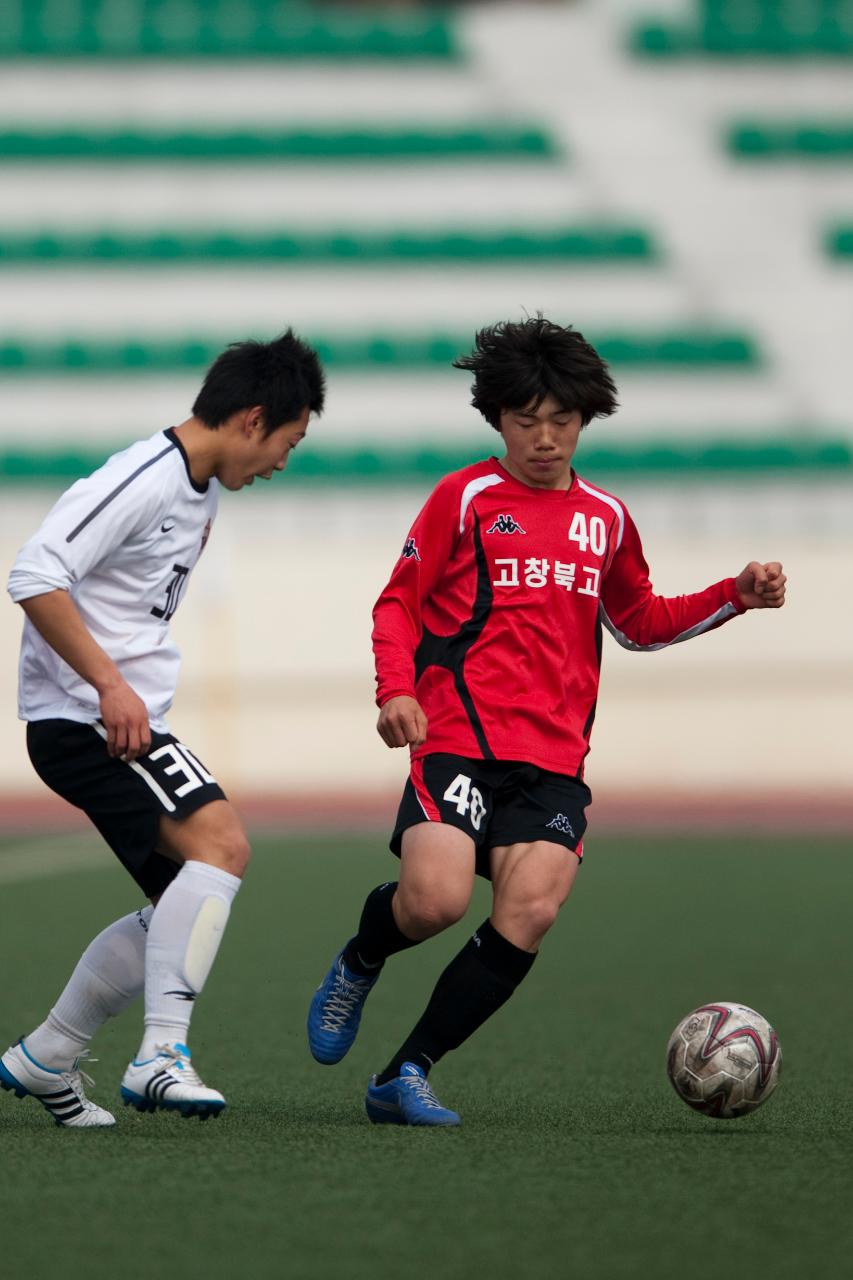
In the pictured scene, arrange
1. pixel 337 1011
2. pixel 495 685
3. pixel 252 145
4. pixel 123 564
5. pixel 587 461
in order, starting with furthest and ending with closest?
1. pixel 252 145
2. pixel 587 461
3. pixel 337 1011
4. pixel 495 685
5. pixel 123 564

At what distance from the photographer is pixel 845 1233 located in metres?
2.58

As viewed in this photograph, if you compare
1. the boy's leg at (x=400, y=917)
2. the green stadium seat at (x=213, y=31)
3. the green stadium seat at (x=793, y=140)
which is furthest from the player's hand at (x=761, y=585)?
the green stadium seat at (x=213, y=31)

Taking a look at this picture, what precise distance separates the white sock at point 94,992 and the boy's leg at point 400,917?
1.37 feet

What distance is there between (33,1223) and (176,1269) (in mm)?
322

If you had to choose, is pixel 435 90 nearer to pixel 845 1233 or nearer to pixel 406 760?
pixel 406 760

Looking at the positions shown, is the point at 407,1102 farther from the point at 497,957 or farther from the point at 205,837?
the point at 205,837

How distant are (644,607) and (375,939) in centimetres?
86

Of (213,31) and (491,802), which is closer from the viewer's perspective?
(491,802)

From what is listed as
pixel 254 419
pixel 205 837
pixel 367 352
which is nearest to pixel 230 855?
pixel 205 837

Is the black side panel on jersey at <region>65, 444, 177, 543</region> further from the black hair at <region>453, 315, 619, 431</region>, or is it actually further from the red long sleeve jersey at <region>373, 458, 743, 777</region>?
the black hair at <region>453, 315, 619, 431</region>

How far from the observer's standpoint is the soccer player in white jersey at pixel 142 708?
329cm

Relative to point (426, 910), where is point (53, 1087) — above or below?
below

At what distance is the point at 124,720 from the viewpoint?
328 cm

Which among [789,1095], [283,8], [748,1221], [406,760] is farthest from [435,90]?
[748,1221]
